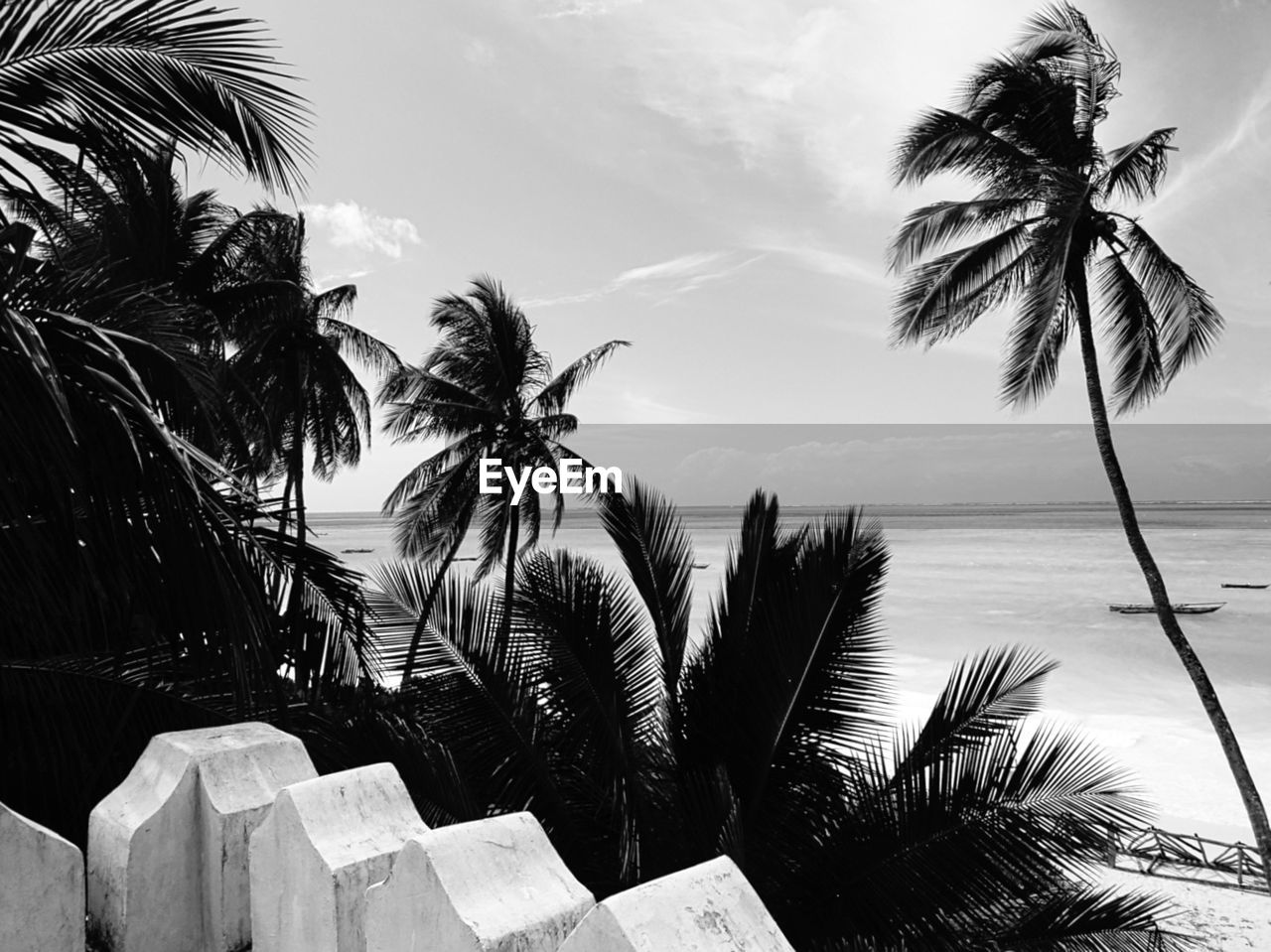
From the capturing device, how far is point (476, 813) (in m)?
4.47

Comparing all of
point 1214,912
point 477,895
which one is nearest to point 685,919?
point 477,895

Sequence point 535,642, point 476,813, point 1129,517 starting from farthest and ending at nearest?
1. point 1129,517
2. point 535,642
3. point 476,813

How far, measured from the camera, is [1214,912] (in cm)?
1036

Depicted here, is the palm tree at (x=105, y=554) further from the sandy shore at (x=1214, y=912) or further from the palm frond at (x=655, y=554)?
the sandy shore at (x=1214, y=912)

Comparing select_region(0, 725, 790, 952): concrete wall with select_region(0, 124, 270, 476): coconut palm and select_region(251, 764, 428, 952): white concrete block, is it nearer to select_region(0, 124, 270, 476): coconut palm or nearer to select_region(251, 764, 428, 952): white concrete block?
select_region(251, 764, 428, 952): white concrete block

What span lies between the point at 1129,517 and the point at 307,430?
1702 centimetres

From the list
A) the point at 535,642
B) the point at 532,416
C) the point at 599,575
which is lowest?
the point at 535,642

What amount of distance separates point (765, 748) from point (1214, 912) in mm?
8712

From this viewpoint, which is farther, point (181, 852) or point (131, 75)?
point (131, 75)

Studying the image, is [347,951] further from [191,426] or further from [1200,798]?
[1200,798]

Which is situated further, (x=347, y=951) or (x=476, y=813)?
(x=476, y=813)

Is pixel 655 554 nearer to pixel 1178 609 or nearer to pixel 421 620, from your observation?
pixel 421 620

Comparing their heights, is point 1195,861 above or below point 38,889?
below

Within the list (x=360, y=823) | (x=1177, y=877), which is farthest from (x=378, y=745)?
(x=1177, y=877)
